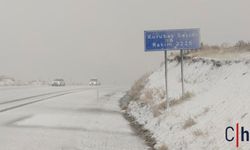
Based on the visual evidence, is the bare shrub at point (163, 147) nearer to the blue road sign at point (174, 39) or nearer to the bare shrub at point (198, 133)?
the bare shrub at point (198, 133)

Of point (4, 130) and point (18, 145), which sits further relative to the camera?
point (4, 130)

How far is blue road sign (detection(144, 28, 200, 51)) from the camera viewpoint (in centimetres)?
2466

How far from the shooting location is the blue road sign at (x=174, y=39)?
80.9ft

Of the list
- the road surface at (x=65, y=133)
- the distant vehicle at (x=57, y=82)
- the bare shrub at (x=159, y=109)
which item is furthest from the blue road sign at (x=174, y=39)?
the distant vehicle at (x=57, y=82)

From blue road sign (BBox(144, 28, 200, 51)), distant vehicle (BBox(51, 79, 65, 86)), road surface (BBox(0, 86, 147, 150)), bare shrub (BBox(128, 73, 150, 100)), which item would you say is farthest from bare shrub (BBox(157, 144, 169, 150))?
distant vehicle (BBox(51, 79, 65, 86))

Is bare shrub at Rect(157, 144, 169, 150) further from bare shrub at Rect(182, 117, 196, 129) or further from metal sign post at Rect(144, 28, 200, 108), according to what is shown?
metal sign post at Rect(144, 28, 200, 108)

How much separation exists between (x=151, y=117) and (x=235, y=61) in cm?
504

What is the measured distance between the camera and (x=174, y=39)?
24688 millimetres

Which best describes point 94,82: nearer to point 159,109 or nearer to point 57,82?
point 57,82

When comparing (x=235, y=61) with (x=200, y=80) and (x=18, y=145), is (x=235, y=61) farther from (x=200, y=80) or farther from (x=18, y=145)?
(x=18, y=145)

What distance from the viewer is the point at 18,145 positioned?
526 inches

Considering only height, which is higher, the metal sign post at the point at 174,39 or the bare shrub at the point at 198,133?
A: the metal sign post at the point at 174,39

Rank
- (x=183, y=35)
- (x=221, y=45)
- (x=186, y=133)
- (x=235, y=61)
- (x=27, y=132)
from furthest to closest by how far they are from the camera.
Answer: (x=221, y=45)
(x=183, y=35)
(x=235, y=61)
(x=27, y=132)
(x=186, y=133)

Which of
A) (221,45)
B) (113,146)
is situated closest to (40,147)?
(113,146)
